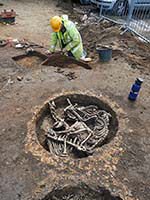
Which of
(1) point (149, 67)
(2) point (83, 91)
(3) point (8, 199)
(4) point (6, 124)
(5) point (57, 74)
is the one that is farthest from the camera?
(1) point (149, 67)

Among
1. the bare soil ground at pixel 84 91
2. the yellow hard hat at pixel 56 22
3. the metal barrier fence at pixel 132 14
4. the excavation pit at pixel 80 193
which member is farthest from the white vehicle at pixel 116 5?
the excavation pit at pixel 80 193

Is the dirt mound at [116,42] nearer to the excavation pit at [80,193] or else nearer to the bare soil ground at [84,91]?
the bare soil ground at [84,91]

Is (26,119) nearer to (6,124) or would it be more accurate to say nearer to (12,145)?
(6,124)

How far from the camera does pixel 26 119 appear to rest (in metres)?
5.71

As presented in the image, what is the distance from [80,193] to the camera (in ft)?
14.6

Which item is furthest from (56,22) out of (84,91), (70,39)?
(84,91)

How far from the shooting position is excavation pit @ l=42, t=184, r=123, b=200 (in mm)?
4344

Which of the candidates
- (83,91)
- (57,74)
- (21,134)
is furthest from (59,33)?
(21,134)

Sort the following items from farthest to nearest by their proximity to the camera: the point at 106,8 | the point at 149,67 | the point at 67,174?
the point at 106,8, the point at 149,67, the point at 67,174

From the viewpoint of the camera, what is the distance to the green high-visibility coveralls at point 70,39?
7.50m

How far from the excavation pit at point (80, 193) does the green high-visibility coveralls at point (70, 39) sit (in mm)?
4566

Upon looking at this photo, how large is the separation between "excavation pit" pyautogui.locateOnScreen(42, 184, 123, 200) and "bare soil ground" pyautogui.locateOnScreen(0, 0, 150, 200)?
0.09m

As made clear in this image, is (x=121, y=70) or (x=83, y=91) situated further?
(x=121, y=70)

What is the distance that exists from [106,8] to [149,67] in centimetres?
465
